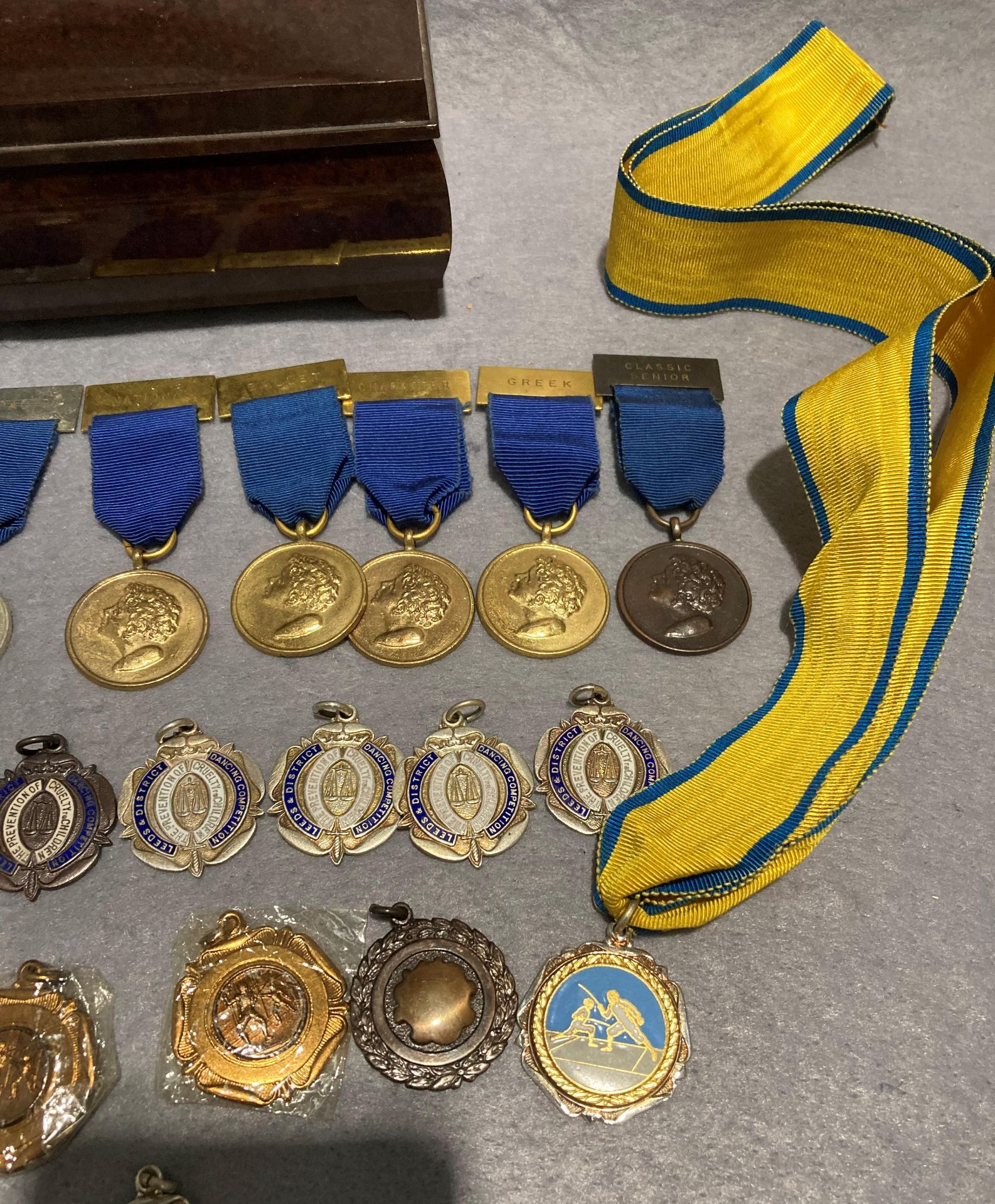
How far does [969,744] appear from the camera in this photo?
1.95m

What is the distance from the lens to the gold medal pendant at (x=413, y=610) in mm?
1945

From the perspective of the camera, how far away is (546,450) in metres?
2.13

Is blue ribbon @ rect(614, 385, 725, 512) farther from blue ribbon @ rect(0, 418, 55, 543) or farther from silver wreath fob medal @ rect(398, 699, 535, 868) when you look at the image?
blue ribbon @ rect(0, 418, 55, 543)

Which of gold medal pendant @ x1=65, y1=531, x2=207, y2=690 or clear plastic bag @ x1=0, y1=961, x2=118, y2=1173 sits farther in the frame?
gold medal pendant @ x1=65, y1=531, x2=207, y2=690

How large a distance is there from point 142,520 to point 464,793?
0.98 m

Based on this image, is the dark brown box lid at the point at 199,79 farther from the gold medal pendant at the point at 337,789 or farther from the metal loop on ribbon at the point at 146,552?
the gold medal pendant at the point at 337,789

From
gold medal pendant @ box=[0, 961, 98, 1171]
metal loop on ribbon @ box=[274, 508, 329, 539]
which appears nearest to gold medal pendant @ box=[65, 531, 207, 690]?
metal loop on ribbon @ box=[274, 508, 329, 539]

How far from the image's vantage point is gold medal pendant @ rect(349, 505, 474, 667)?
6.38 feet

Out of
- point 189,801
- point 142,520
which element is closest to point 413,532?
point 142,520

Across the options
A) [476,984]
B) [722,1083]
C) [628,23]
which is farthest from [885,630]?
[628,23]

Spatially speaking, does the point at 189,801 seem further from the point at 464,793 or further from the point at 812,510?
the point at 812,510

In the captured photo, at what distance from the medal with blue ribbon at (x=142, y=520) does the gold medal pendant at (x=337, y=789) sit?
351mm

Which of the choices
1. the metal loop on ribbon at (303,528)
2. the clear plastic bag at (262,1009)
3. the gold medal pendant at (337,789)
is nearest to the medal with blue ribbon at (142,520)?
the metal loop on ribbon at (303,528)

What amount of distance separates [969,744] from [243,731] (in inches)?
61.9
